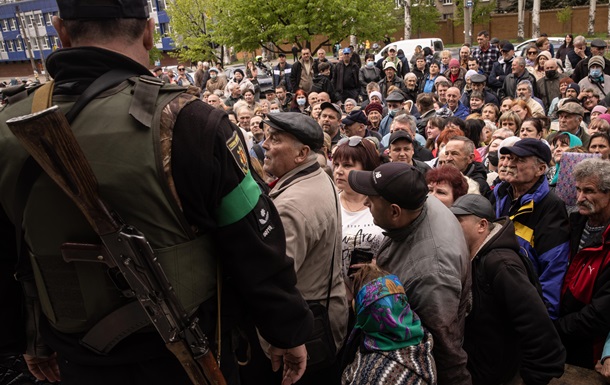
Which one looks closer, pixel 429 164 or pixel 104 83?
pixel 104 83

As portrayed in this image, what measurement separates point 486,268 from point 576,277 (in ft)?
3.41

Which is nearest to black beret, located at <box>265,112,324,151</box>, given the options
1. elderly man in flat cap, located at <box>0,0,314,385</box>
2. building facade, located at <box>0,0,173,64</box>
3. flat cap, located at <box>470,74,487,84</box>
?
elderly man in flat cap, located at <box>0,0,314,385</box>

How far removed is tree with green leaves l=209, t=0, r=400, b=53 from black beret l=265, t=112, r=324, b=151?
58.3ft

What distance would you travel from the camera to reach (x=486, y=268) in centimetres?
281

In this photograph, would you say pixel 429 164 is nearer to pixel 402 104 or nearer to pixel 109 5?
pixel 402 104

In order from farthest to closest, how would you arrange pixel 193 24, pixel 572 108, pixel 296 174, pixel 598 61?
pixel 193 24 < pixel 598 61 < pixel 572 108 < pixel 296 174

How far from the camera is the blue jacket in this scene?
3.55 meters

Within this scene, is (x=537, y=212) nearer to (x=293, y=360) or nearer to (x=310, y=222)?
(x=310, y=222)

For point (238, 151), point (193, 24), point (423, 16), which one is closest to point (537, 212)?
point (238, 151)

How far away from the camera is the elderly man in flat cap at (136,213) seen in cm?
154

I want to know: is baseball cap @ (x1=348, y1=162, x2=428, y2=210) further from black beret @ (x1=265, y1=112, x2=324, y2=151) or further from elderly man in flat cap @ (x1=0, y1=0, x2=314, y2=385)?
elderly man in flat cap @ (x1=0, y1=0, x2=314, y2=385)

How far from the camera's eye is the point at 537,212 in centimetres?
380

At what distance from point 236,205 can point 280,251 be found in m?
0.24

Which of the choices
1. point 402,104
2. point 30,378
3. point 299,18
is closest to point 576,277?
point 30,378
